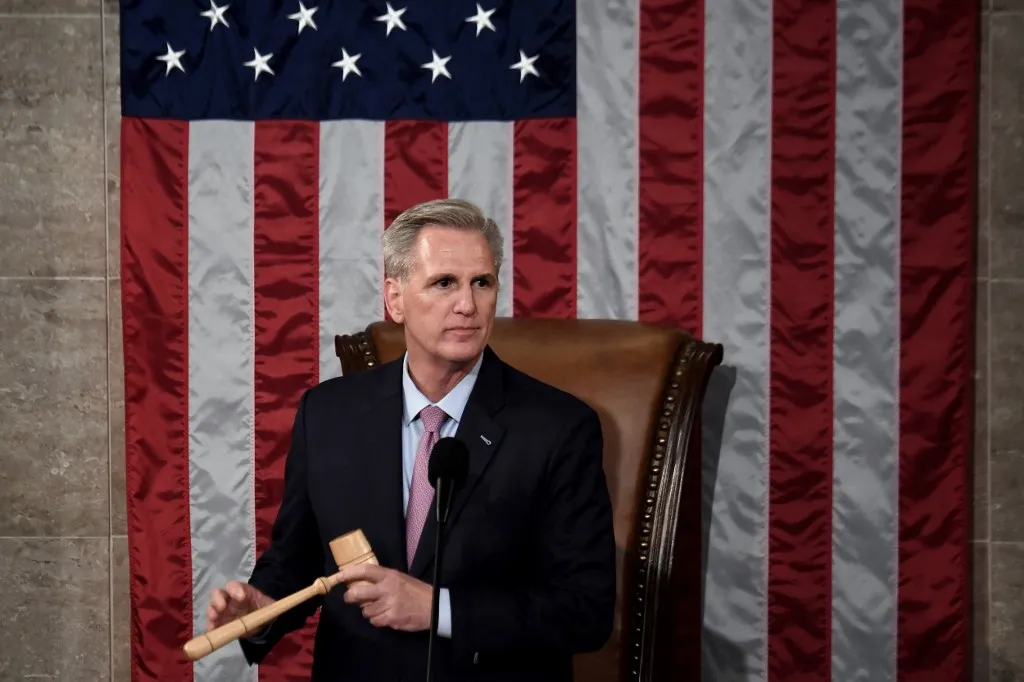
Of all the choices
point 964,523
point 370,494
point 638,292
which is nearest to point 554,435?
point 370,494

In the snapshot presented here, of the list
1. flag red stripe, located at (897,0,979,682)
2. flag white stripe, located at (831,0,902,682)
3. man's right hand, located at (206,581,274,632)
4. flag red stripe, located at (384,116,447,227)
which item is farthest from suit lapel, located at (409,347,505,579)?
flag red stripe, located at (897,0,979,682)

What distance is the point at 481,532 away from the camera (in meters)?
2.10

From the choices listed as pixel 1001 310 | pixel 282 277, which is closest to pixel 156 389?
pixel 282 277

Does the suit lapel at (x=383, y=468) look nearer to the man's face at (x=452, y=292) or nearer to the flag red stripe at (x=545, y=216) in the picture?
the man's face at (x=452, y=292)

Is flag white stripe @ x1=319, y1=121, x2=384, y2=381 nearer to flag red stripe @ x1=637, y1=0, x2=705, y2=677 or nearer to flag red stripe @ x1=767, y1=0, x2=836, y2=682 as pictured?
flag red stripe @ x1=637, y1=0, x2=705, y2=677

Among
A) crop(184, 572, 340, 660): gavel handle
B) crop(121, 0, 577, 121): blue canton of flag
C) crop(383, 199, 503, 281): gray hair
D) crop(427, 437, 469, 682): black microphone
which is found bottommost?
crop(184, 572, 340, 660): gavel handle

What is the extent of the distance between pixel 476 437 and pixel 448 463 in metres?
0.52

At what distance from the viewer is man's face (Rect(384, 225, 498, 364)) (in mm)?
2152

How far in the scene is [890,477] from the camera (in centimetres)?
325

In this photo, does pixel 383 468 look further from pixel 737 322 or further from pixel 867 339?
pixel 867 339

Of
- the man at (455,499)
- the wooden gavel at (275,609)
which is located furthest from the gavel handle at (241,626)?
the man at (455,499)

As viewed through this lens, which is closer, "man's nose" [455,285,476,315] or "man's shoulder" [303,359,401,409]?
"man's nose" [455,285,476,315]

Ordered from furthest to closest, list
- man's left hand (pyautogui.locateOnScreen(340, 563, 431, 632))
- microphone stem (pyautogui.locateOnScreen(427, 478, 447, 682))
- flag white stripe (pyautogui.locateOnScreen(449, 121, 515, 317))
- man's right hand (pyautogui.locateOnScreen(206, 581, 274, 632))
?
flag white stripe (pyautogui.locateOnScreen(449, 121, 515, 317)) → man's right hand (pyautogui.locateOnScreen(206, 581, 274, 632)) → man's left hand (pyautogui.locateOnScreen(340, 563, 431, 632)) → microphone stem (pyautogui.locateOnScreen(427, 478, 447, 682))

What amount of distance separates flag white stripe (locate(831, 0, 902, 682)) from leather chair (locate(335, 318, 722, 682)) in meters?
0.64
